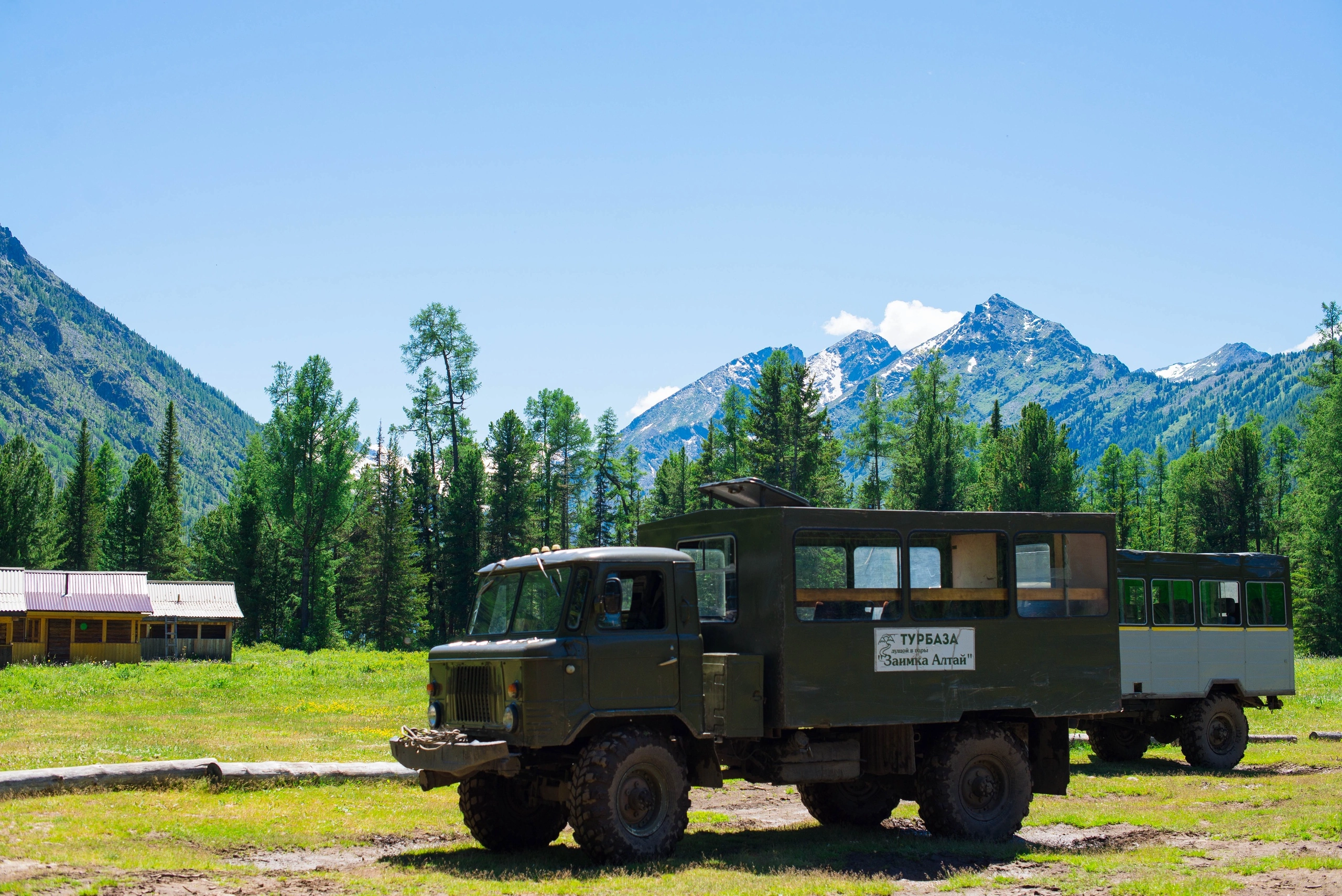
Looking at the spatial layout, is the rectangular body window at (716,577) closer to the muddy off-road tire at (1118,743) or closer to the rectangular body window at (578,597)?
the rectangular body window at (578,597)

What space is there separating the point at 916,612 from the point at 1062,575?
222 centimetres

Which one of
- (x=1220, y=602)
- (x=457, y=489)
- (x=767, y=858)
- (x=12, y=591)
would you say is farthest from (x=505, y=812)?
(x=457, y=489)

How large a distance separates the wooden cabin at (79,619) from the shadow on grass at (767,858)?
51.8 meters

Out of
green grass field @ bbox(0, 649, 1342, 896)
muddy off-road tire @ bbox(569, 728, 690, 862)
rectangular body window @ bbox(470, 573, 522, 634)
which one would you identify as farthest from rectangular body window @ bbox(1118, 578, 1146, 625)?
rectangular body window @ bbox(470, 573, 522, 634)

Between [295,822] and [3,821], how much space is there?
10.1 feet

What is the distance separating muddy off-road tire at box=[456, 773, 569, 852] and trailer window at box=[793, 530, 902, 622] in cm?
360

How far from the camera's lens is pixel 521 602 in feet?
39.7

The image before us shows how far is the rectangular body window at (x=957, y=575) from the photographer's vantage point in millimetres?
12930

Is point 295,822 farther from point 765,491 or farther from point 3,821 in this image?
point 765,491

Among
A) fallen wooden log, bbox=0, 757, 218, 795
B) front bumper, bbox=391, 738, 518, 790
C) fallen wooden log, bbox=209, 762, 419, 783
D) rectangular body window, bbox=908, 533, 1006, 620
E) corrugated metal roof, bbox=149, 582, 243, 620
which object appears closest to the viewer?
front bumper, bbox=391, 738, 518, 790

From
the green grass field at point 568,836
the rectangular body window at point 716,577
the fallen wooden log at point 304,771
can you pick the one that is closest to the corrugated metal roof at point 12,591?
the green grass field at point 568,836

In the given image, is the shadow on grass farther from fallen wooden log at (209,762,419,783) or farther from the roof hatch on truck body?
fallen wooden log at (209,762,419,783)

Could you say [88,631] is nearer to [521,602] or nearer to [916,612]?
[521,602]

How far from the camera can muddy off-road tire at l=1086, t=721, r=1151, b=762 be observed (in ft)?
70.8
